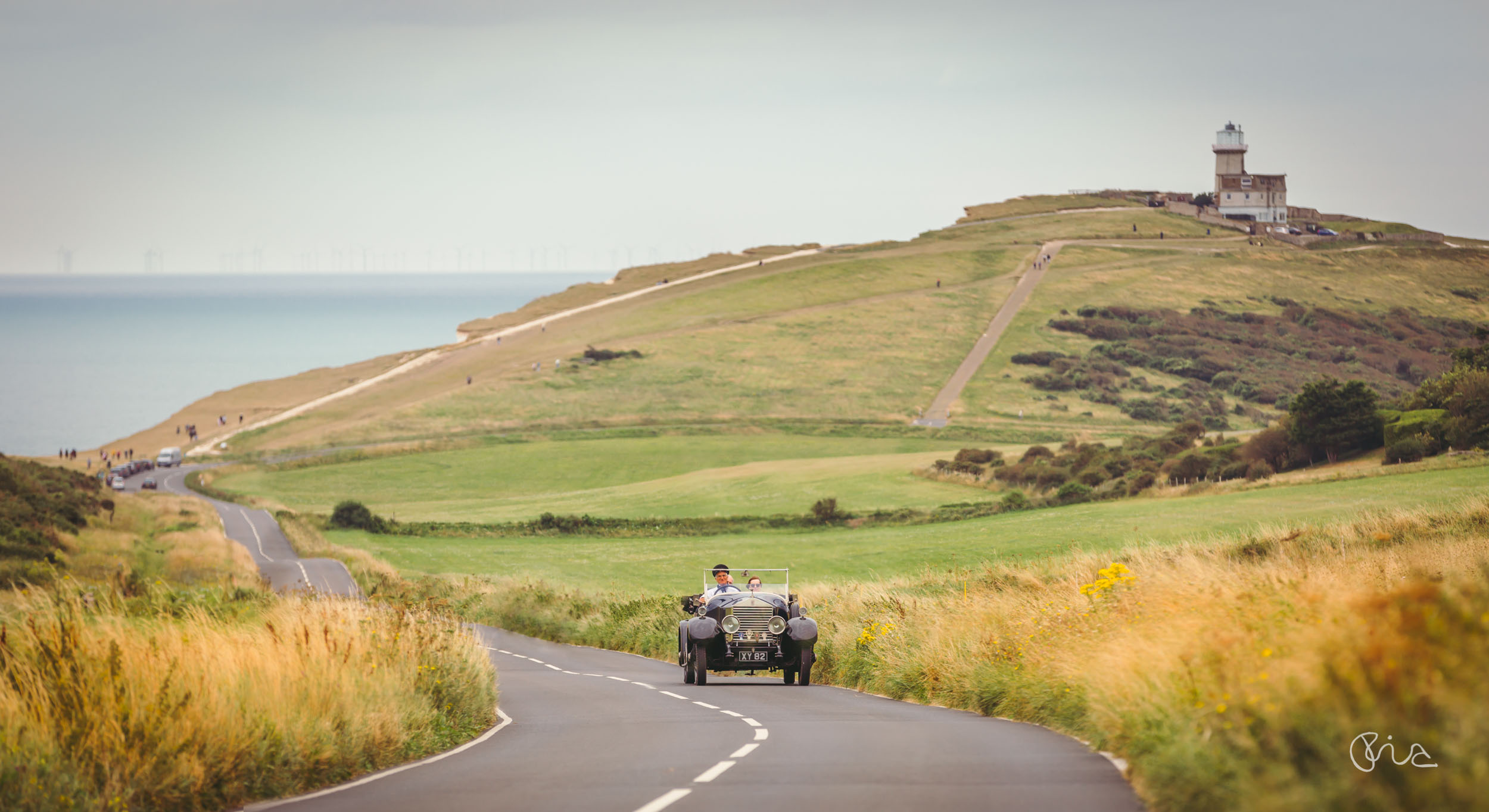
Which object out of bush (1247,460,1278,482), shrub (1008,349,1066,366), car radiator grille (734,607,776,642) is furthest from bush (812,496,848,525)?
shrub (1008,349,1066,366)

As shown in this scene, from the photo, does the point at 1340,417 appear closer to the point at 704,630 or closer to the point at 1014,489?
the point at 1014,489

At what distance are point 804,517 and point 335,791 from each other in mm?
57270

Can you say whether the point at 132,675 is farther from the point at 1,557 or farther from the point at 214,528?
the point at 214,528

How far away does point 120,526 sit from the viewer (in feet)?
212

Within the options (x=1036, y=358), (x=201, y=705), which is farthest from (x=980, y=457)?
(x=201, y=705)

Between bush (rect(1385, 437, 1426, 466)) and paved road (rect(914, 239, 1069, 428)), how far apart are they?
219 ft

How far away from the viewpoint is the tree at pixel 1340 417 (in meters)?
56.2

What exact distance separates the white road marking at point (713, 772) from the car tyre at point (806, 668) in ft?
34.8

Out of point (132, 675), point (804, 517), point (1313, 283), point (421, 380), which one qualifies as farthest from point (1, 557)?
point (1313, 283)

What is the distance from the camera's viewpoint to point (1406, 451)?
167ft

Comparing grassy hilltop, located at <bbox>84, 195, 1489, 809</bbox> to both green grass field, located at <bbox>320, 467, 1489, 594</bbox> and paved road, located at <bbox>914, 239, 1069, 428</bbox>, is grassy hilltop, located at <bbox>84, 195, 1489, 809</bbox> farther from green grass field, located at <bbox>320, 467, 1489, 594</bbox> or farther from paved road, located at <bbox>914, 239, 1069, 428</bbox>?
paved road, located at <bbox>914, 239, 1069, 428</bbox>

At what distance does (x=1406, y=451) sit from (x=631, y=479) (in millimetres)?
60371

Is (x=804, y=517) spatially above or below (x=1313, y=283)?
below

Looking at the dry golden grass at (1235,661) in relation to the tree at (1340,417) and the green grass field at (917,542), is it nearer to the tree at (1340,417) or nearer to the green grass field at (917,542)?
the green grass field at (917,542)
